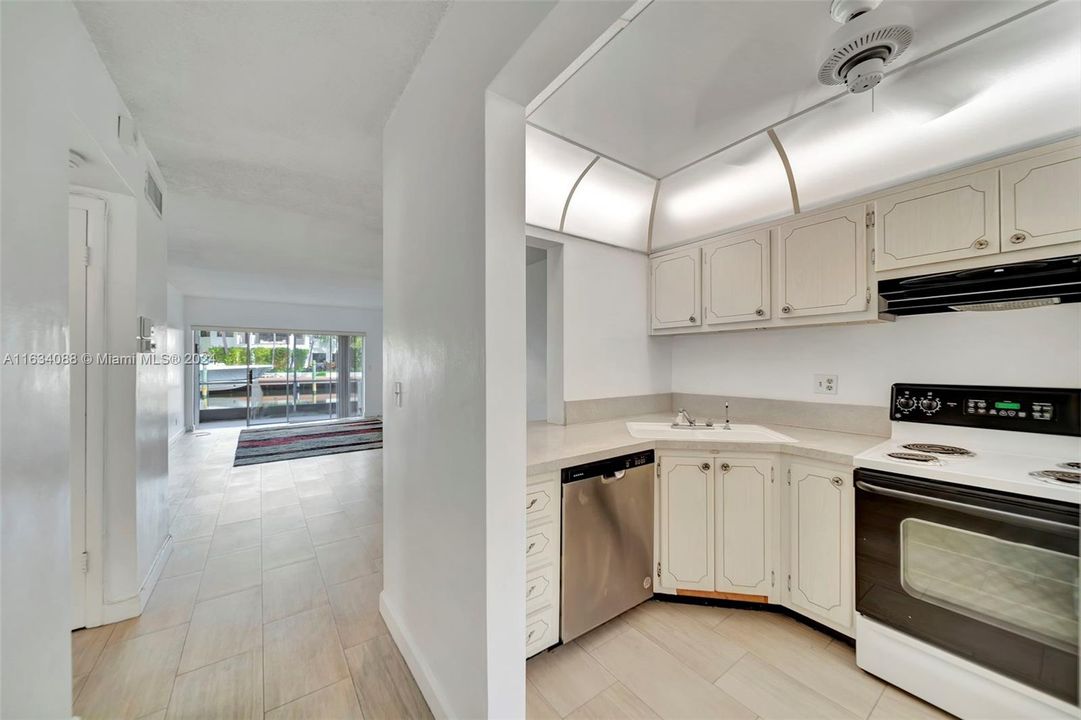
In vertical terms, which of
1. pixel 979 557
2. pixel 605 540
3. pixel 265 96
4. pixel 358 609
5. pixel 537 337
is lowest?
pixel 358 609

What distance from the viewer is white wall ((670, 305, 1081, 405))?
1.67 metres

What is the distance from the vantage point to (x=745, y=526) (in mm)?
1985

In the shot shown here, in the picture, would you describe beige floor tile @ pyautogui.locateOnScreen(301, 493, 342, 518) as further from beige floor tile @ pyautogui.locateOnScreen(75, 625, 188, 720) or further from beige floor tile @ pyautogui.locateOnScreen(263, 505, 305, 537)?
beige floor tile @ pyautogui.locateOnScreen(75, 625, 188, 720)

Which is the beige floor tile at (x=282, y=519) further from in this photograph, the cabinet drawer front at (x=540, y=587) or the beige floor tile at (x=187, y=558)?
the cabinet drawer front at (x=540, y=587)

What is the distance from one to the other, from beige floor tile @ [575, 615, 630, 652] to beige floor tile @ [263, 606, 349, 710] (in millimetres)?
1042

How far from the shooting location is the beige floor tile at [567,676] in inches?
61.1

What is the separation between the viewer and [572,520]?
5.68 feet

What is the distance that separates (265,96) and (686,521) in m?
2.81

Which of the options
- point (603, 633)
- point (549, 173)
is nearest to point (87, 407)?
point (549, 173)

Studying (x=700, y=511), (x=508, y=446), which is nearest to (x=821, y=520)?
(x=700, y=511)

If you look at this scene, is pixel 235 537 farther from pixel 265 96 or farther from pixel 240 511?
pixel 265 96

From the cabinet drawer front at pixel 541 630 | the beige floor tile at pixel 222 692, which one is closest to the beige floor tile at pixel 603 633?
the cabinet drawer front at pixel 541 630

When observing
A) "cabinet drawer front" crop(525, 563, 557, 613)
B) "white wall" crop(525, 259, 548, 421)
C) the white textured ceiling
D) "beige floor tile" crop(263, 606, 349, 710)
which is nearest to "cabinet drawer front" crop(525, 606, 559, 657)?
"cabinet drawer front" crop(525, 563, 557, 613)

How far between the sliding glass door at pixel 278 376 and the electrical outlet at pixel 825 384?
345 inches
